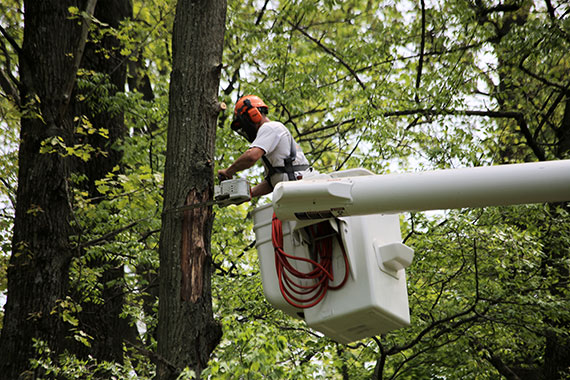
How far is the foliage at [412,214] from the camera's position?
598 centimetres

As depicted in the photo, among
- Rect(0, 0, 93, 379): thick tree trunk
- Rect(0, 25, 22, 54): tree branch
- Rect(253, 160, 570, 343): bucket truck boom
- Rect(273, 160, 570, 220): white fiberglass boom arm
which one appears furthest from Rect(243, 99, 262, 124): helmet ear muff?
Rect(0, 25, 22, 54): tree branch

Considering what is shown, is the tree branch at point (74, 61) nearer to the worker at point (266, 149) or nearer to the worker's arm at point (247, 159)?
the worker at point (266, 149)

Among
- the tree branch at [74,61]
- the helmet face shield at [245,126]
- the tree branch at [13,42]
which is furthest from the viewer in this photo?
the tree branch at [13,42]

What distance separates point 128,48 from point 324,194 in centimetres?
568

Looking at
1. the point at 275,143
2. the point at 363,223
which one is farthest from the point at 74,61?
the point at 363,223

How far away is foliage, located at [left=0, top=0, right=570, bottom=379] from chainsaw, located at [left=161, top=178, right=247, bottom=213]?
75 centimetres

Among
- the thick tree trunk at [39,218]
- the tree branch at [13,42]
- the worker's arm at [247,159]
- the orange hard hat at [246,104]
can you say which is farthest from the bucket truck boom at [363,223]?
the tree branch at [13,42]

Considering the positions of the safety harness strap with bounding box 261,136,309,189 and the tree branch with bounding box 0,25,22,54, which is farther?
the tree branch with bounding box 0,25,22,54

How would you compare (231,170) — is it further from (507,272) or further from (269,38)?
(269,38)

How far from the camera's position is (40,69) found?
6.02 m

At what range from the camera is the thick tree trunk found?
17.6ft

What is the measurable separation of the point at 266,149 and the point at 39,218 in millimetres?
2662

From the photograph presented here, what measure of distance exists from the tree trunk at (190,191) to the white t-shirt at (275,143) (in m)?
0.37

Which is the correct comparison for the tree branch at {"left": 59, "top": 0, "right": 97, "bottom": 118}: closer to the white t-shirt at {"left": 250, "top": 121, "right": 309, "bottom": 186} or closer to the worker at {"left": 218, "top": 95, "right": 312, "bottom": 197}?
the worker at {"left": 218, "top": 95, "right": 312, "bottom": 197}
